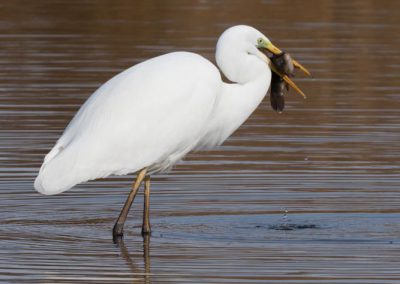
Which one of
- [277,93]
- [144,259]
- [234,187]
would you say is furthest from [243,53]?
[234,187]

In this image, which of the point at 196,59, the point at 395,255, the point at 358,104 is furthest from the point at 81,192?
the point at 358,104

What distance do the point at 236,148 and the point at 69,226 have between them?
12.5 feet

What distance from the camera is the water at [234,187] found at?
1088 centimetres

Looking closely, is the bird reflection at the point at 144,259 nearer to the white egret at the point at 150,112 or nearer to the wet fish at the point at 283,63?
the white egret at the point at 150,112

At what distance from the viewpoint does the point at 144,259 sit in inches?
443

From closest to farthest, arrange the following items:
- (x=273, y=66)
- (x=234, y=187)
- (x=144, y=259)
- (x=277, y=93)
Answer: (x=144, y=259)
(x=273, y=66)
(x=277, y=93)
(x=234, y=187)

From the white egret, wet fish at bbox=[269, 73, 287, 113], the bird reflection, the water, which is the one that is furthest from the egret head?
the bird reflection

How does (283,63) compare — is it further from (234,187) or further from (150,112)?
(234,187)

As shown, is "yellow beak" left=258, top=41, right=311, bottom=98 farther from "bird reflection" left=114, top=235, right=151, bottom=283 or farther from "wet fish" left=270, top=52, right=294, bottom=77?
"bird reflection" left=114, top=235, right=151, bottom=283

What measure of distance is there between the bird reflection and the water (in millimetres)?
15

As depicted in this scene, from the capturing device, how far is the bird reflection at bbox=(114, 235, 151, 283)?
35.1 ft

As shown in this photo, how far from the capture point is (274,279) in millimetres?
10297

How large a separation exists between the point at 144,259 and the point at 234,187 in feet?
9.26

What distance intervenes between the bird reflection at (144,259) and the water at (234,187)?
0.01 meters
